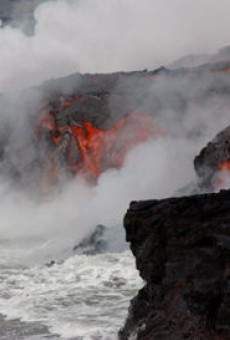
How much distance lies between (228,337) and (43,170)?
3429 centimetres

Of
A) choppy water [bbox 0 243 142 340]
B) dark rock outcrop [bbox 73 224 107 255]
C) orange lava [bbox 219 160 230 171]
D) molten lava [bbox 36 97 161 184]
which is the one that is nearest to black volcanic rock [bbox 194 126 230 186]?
orange lava [bbox 219 160 230 171]

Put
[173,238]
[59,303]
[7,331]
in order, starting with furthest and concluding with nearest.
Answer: [59,303]
[7,331]
[173,238]

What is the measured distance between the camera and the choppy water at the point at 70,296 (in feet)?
59.8

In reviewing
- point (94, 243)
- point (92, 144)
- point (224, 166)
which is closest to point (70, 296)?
point (94, 243)

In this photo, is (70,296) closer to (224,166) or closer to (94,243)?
(94,243)

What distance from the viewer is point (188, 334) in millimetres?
13625

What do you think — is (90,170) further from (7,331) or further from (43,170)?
(7,331)

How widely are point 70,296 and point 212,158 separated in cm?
1153

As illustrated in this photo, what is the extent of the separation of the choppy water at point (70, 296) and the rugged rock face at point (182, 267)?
2538 millimetres

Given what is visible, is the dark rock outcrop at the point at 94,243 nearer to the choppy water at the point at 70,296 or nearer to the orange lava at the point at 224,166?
the choppy water at the point at 70,296

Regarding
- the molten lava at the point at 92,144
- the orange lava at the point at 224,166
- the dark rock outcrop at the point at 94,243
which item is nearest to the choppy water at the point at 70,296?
the dark rock outcrop at the point at 94,243

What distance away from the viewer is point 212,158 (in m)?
30.9

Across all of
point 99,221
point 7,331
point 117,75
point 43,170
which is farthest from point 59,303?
point 117,75

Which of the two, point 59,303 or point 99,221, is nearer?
point 59,303
